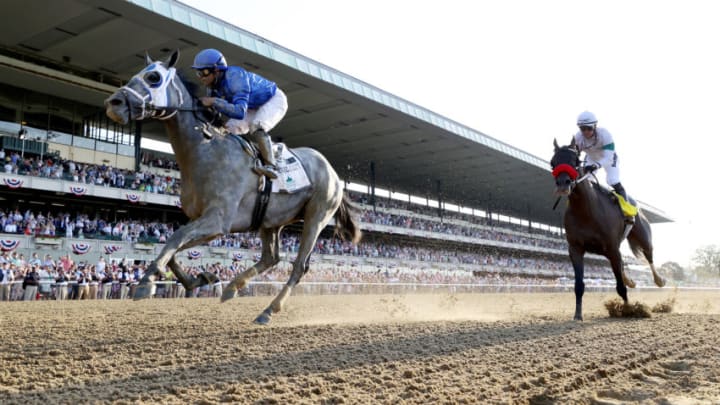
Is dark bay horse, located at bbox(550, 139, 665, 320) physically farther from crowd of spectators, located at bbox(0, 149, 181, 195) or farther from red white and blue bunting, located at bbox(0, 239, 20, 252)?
crowd of spectators, located at bbox(0, 149, 181, 195)

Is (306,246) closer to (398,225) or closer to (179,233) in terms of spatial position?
(179,233)

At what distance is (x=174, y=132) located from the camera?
5.88 m

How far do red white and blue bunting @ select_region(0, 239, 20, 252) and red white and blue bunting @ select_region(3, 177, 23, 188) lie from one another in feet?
9.13

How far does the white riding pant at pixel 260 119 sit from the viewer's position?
6367 millimetres

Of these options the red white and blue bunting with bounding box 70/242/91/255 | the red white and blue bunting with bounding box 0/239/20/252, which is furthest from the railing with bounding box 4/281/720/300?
the red white and blue bunting with bounding box 70/242/91/255

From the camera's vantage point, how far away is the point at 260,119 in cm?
648

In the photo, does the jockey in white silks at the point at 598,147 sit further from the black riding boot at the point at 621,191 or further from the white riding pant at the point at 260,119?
the white riding pant at the point at 260,119

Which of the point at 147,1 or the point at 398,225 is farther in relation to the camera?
the point at 398,225

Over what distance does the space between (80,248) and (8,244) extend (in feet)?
8.37

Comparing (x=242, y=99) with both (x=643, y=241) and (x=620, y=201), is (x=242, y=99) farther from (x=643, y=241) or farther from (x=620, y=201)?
(x=643, y=241)

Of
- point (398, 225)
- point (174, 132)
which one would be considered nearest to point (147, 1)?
point (174, 132)

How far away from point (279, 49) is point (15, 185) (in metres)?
11.9

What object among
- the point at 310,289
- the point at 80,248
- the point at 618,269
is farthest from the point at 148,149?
the point at 618,269

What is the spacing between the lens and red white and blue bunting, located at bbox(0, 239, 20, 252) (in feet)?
64.7
